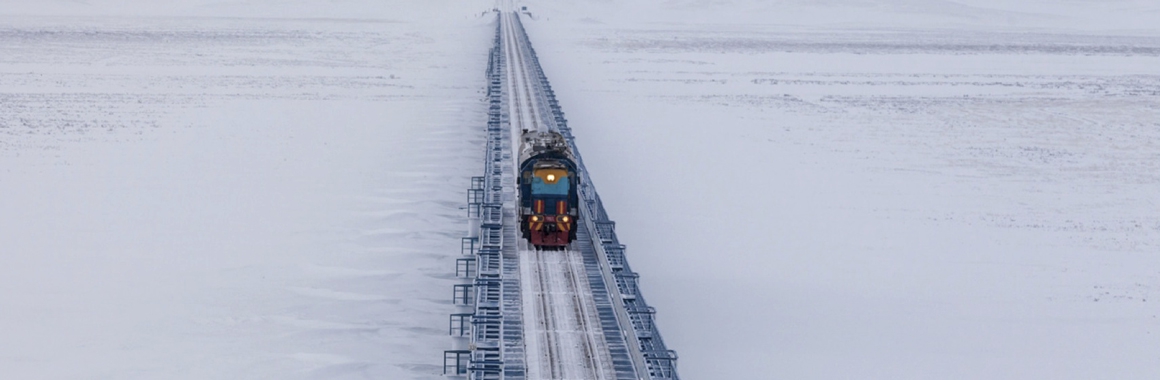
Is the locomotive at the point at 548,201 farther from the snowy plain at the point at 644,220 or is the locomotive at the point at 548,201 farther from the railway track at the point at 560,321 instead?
the snowy plain at the point at 644,220

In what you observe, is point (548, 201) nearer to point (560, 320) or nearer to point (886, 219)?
point (560, 320)

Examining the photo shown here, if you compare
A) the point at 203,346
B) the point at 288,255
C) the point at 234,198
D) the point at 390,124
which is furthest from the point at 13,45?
the point at 203,346

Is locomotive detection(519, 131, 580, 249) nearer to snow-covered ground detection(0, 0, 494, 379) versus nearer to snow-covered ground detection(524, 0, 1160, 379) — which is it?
snow-covered ground detection(0, 0, 494, 379)

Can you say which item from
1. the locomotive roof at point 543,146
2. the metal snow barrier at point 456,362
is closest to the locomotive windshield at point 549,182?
the locomotive roof at point 543,146

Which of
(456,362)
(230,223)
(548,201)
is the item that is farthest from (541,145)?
(230,223)

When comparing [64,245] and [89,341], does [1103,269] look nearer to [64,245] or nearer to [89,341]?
[89,341]

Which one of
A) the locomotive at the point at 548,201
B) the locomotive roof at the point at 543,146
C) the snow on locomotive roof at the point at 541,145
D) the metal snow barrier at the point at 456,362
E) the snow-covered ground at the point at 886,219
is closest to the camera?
the metal snow barrier at the point at 456,362
